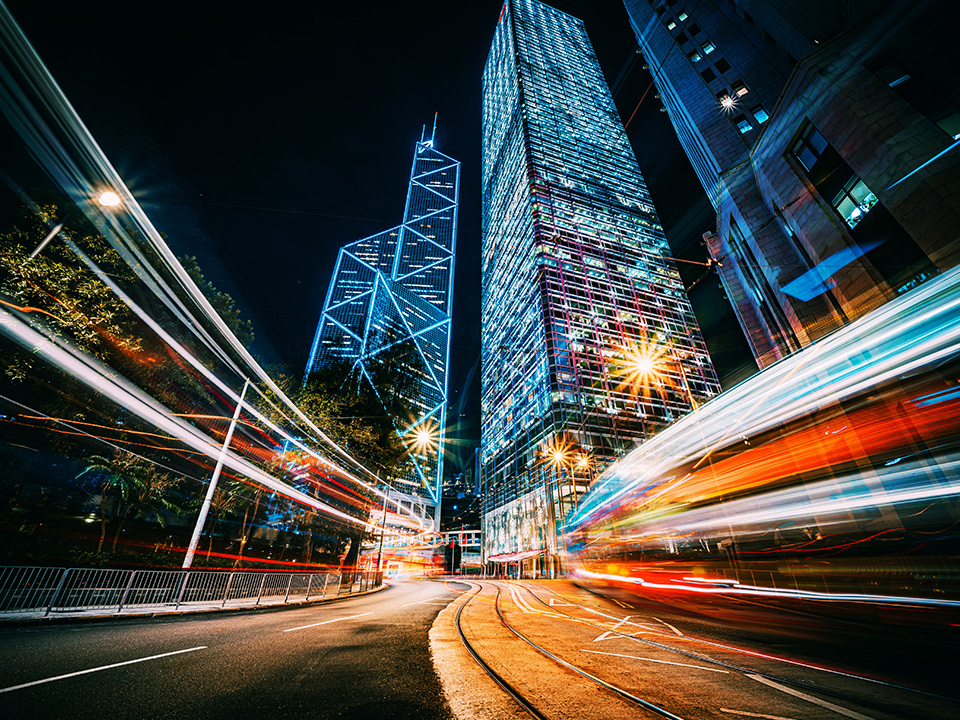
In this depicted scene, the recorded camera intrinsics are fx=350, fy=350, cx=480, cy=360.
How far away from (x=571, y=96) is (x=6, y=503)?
126m

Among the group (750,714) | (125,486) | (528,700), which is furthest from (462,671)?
(125,486)

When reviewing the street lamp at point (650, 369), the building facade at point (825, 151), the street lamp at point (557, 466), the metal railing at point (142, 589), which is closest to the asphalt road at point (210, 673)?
the metal railing at point (142, 589)

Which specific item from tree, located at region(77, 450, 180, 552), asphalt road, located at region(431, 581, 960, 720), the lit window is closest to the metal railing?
tree, located at region(77, 450, 180, 552)

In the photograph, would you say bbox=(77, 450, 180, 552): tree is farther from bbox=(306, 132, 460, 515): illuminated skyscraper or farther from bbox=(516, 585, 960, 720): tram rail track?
bbox=(306, 132, 460, 515): illuminated skyscraper

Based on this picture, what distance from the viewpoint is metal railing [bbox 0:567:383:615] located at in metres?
8.62

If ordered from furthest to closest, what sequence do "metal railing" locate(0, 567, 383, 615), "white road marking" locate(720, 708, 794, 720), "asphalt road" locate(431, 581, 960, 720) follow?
"metal railing" locate(0, 567, 383, 615)
"asphalt road" locate(431, 581, 960, 720)
"white road marking" locate(720, 708, 794, 720)

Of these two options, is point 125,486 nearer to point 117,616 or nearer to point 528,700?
point 117,616

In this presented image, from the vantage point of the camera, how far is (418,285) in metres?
138

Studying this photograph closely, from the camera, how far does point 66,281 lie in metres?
13.5

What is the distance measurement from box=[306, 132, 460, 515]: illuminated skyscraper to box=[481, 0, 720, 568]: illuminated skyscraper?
30375 millimetres

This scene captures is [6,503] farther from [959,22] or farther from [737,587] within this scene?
[959,22]

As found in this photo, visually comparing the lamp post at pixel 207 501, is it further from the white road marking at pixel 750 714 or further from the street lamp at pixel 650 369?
the street lamp at pixel 650 369

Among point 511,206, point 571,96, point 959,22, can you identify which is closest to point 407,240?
point 511,206

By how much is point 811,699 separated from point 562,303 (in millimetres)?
64399
